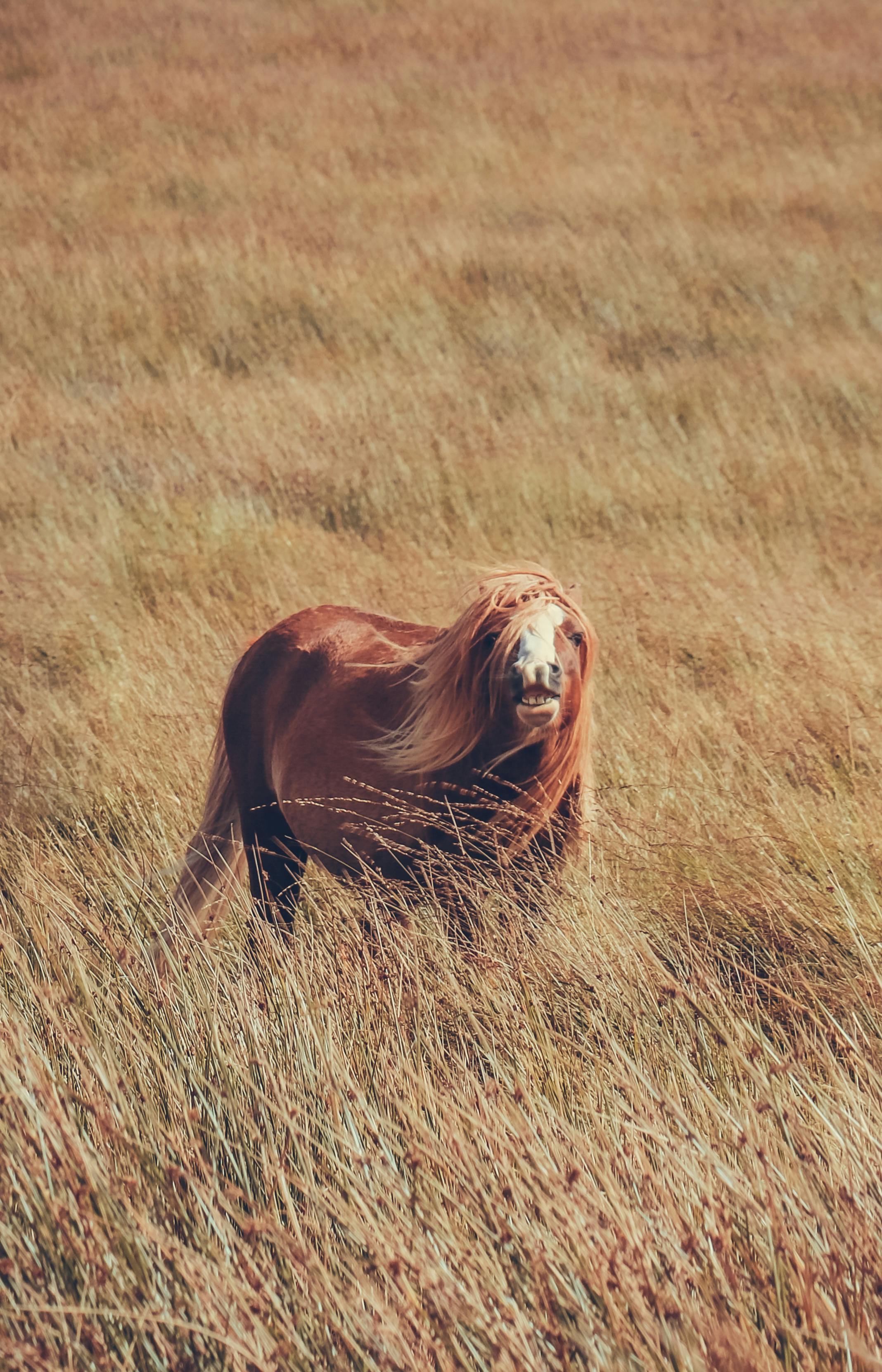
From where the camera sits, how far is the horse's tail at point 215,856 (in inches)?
122

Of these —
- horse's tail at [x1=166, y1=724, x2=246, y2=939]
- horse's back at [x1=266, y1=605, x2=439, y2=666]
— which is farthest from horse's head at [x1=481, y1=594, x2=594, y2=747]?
horse's tail at [x1=166, y1=724, x2=246, y2=939]

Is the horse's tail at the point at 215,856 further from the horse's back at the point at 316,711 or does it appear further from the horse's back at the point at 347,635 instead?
the horse's back at the point at 347,635

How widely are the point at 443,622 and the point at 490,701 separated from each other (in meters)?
3.13

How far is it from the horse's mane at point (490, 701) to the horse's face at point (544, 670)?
0.05 ft

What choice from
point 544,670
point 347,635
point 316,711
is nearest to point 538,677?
point 544,670

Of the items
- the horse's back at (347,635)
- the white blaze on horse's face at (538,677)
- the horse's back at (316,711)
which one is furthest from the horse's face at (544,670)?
the horse's back at (347,635)

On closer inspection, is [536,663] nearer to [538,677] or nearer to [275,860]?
[538,677]

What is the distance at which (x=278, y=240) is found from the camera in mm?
12406

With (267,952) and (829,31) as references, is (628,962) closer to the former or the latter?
(267,952)

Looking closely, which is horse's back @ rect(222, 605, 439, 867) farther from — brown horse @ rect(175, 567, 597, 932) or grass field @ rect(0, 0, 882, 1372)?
grass field @ rect(0, 0, 882, 1372)

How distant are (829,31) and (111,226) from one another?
1427 centimetres

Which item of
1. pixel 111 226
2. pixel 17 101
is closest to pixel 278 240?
pixel 111 226

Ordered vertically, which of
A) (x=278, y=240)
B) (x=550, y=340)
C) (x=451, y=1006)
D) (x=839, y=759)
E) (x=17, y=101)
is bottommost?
(x=839, y=759)

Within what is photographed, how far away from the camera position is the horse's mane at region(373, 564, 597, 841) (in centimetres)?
264
